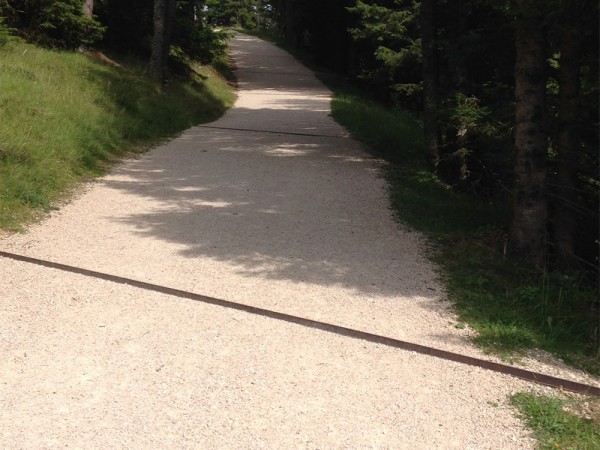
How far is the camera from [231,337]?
4.24 meters

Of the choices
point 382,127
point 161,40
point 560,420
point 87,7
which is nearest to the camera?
point 560,420

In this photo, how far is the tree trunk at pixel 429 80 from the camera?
457 inches

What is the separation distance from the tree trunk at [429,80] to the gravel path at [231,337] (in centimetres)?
435

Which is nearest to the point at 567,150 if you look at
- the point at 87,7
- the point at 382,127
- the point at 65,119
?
the point at 65,119

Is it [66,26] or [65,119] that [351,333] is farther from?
[66,26]

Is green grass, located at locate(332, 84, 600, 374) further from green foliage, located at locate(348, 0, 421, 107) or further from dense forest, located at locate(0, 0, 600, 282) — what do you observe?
green foliage, located at locate(348, 0, 421, 107)

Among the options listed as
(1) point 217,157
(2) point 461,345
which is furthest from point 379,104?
(2) point 461,345

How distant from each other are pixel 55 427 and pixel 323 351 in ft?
5.51

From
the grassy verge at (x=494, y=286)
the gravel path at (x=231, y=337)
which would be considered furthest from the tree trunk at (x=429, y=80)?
the gravel path at (x=231, y=337)

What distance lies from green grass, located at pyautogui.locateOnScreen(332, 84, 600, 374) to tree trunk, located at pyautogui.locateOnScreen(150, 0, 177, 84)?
8.36 metres

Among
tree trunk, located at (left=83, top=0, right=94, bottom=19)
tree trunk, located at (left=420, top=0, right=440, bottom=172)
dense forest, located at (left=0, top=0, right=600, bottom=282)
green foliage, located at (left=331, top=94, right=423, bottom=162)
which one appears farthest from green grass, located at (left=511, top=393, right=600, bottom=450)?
tree trunk, located at (left=83, top=0, right=94, bottom=19)

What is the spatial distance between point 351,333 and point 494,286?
5.64 ft

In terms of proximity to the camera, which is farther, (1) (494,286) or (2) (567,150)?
(2) (567,150)

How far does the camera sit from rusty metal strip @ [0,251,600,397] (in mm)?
3832
